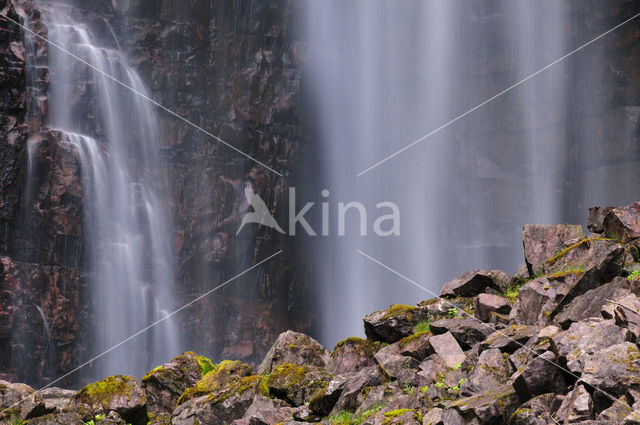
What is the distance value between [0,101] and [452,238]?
2454 cm

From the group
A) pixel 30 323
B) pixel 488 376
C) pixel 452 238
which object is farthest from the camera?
pixel 452 238

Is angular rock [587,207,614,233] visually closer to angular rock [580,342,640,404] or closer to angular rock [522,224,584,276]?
angular rock [522,224,584,276]

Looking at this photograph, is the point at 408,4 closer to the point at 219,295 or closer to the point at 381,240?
the point at 381,240

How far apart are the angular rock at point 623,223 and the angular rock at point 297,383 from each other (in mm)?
6309

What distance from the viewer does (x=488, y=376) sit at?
1007 centimetres

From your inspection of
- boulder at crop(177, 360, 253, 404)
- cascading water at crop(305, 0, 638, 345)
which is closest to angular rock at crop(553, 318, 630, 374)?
boulder at crop(177, 360, 253, 404)

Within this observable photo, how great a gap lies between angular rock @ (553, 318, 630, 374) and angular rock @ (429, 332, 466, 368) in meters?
2.03

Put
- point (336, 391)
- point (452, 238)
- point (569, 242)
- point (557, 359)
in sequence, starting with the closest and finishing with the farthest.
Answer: point (557, 359), point (336, 391), point (569, 242), point (452, 238)

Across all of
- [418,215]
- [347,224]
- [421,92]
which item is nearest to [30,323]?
[347,224]

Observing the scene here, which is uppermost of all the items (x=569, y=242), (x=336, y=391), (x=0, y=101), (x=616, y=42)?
(x=616, y=42)

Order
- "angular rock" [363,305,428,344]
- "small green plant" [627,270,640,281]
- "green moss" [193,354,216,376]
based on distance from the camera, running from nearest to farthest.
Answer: "small green plant" [627,270,640,281]
"angular rock" [363,305,428,344]
"green moss" [193,354,216,376]

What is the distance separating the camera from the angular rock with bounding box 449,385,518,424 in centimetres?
888

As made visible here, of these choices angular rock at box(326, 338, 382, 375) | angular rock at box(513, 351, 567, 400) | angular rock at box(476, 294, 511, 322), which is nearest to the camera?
angular rock at box(513, 351, 567, 400)

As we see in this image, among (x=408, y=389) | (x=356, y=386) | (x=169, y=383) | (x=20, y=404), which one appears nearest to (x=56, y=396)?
(x=20, y=404)
